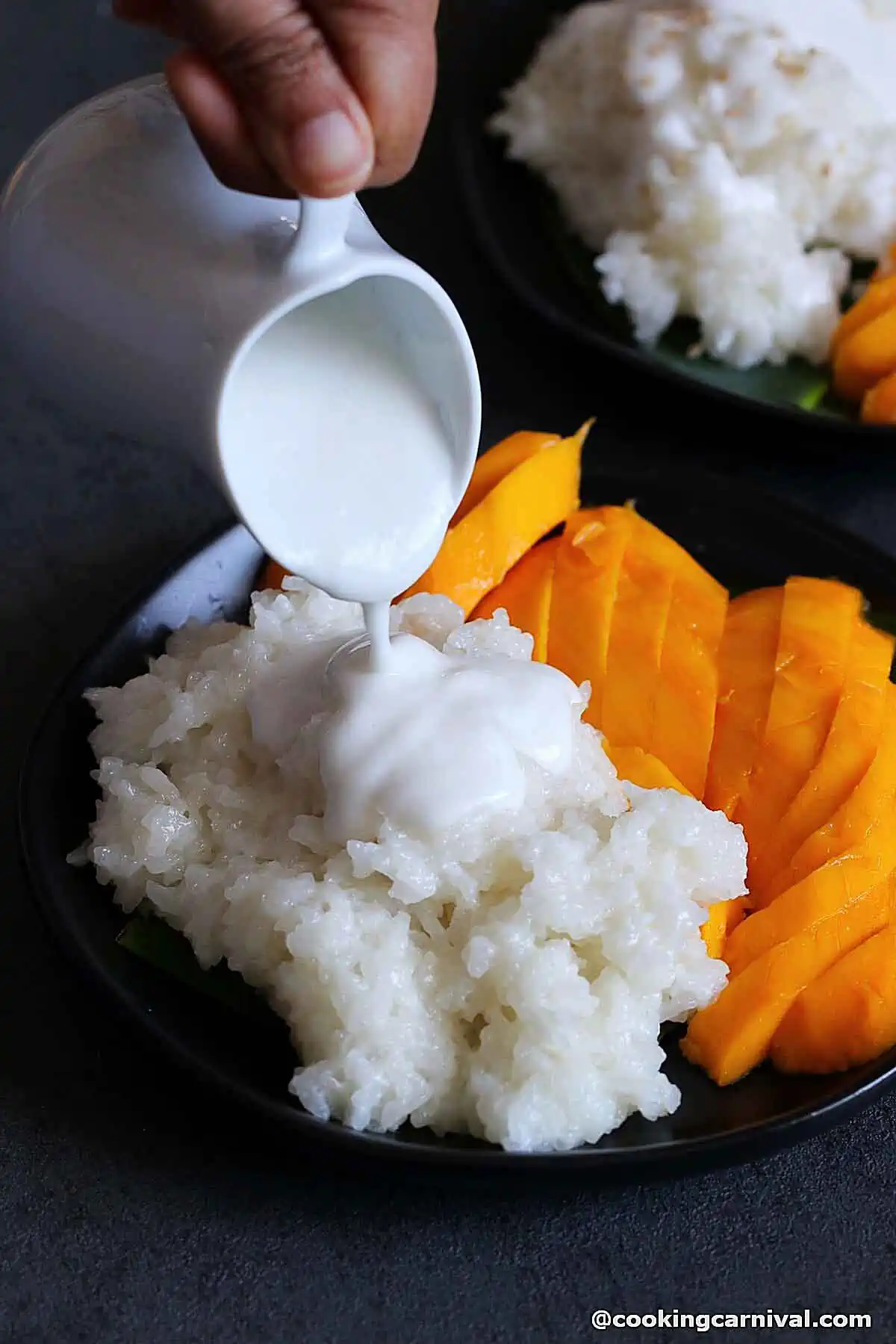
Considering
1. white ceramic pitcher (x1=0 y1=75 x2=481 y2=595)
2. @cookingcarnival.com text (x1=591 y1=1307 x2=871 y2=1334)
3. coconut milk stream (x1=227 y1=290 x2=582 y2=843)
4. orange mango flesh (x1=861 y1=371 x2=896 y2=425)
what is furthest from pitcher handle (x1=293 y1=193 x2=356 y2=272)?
orange mango flesh (x1=861 y1=371 x2=896 y2=425)

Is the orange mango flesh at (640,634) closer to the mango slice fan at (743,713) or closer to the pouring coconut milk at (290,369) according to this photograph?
the mango slice fan at (743,713)

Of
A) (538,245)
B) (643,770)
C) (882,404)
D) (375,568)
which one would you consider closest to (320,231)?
(375,568)

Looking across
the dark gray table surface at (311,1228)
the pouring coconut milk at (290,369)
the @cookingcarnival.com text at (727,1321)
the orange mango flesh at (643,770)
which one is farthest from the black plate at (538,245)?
the @cookingcarnival.com text at (727,1321)

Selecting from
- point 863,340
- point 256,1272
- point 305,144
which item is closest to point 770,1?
point 863,340

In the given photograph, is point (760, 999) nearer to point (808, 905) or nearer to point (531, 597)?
point (808, 905)

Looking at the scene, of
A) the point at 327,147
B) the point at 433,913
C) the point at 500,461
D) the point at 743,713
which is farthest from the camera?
the point at 500,461

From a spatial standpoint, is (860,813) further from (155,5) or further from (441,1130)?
(155,5)
